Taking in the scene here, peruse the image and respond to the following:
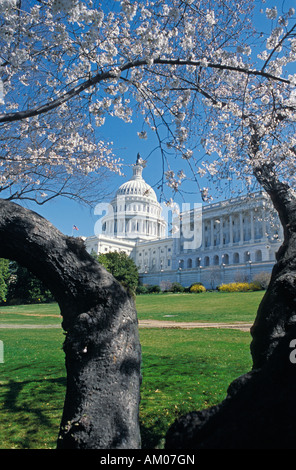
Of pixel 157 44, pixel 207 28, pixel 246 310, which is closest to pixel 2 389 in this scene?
pixel 157 44

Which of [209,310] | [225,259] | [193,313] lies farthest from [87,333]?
[225,259]

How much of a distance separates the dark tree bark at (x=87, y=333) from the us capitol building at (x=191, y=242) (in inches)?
1617

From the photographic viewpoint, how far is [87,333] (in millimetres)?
2924

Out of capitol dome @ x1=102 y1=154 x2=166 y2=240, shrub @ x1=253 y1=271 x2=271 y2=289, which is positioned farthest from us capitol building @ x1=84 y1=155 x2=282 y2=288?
shrub @ x1=253 y1=271 x2=271 y2=289

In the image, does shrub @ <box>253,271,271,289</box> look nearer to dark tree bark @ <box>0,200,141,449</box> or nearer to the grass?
the grass

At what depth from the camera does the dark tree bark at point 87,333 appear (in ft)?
8.98

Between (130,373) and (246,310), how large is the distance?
25.1 metres

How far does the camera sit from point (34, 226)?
3.10 meters

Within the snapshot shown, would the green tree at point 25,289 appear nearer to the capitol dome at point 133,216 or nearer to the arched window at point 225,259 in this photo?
the arched window at point 225,259

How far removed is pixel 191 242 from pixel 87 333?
87510mm

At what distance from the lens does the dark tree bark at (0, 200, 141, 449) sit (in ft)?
8.98

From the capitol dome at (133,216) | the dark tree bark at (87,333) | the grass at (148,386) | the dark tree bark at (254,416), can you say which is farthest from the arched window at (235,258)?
the dark tree bark at (254,416)

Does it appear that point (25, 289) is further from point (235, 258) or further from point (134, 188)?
point (134, 188)
